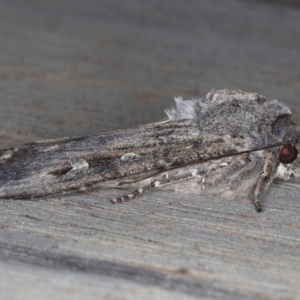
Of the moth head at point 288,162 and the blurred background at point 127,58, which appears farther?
the blurred background at point 127,58

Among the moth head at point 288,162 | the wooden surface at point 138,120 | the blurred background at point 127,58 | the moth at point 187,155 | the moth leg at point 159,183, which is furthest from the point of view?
the blurred background at point 127,58

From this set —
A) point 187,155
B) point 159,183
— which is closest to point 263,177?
point 187,155

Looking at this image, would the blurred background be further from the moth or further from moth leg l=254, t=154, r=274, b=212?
moth leg l=254, t=154, r=274, b=212

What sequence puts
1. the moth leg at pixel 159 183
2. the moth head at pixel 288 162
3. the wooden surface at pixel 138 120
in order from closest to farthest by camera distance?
the wooden surface at pixel 138 120 → the moth leg at pixel 159 183 → the moth head at pixel 288 162

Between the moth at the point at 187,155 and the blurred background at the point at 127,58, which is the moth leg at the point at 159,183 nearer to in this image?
the moth at the point at 187,155

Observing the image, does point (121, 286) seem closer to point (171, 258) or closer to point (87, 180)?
point (171, 258)

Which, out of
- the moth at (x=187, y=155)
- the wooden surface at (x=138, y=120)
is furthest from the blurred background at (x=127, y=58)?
the moth at (x=187, y=155)

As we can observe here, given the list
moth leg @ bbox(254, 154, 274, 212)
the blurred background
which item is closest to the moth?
moth leg @ bbox(254, 154, 274, 212)
